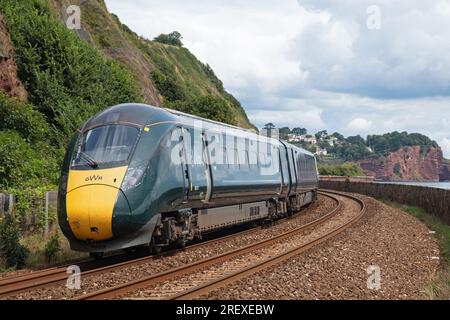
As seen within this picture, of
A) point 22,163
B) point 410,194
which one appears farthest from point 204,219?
point 410,194

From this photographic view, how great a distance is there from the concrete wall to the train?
1294 centimetres

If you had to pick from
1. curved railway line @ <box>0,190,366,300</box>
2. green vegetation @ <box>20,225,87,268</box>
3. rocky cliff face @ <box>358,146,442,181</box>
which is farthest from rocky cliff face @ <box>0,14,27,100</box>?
rocky cliff face @ <box>358,146,442,181</box>

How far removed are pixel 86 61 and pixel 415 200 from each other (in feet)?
70.8

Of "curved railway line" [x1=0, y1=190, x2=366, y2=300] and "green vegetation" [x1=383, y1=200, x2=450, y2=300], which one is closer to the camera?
"curved railway line" [x1=0, y1=190, x2=366, y2=300]

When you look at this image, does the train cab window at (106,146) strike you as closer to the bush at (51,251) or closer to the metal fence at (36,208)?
the bush at (51,251)

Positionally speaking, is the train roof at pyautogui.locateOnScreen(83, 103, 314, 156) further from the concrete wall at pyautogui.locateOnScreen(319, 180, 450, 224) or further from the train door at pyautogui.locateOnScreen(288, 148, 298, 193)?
the concrete wall at pyautogui.locateOnScreen(319, 180, 450, 224)

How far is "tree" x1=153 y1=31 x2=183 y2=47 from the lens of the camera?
430 ft

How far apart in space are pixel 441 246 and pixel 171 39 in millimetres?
119908

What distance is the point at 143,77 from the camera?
5622 cm

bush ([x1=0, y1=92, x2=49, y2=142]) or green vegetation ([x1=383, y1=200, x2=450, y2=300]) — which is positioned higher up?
bush ([x1=0, y1=92, x2=49, y2=142])

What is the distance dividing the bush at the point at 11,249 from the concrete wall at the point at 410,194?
17918mm

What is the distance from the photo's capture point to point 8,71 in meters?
28.5

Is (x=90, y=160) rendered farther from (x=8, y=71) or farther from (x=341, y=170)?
(x=341, y=170)
